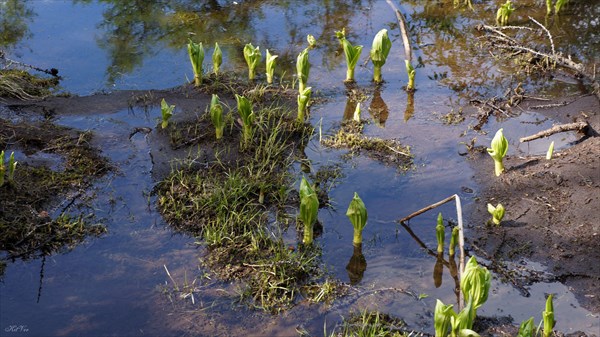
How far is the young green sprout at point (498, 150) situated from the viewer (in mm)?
4766

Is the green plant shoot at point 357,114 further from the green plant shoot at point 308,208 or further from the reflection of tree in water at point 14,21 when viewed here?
the reflection of tree in water at point 14,21

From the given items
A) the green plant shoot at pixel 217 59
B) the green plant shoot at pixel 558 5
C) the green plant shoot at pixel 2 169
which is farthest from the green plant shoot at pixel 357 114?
the green plant shoot at pixel 558 5

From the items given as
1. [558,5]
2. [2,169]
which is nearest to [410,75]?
[558,5]

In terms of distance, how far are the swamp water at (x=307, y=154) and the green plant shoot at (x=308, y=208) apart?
14 centimetres

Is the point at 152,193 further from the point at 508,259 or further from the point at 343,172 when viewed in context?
the point at 508,259

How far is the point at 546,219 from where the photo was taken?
4.47m

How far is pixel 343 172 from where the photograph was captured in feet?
16.7

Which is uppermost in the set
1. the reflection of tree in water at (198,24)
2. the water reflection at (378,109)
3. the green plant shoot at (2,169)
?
the reflection of tree in water at (198,24)

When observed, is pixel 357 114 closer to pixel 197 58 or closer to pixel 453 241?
pixel 197 58

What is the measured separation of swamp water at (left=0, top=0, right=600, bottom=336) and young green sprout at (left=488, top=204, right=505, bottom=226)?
27 centimetres

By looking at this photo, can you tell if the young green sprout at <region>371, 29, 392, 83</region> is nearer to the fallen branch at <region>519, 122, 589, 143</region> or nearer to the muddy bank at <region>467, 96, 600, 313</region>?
the muddy bank at <region>467, 96, 600, 313</region>

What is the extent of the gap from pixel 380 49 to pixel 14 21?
4009 mm

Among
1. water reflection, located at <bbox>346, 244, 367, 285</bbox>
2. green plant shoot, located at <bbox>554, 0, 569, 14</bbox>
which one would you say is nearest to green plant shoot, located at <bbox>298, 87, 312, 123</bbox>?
water reflection, located at <bbox>346, 244, 367, 285</bbox>

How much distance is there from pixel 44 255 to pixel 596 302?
3192 mm
